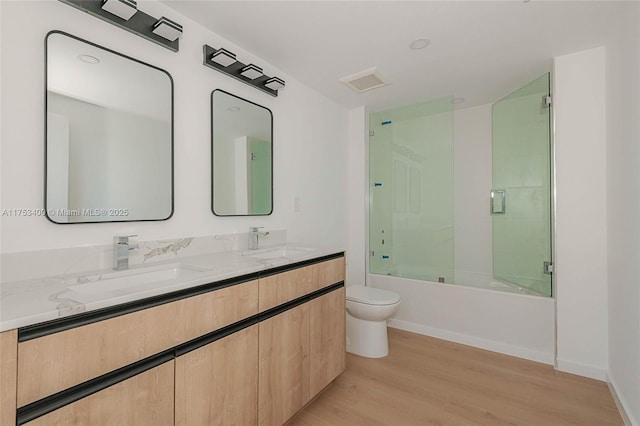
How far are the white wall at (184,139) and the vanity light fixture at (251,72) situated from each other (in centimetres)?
9

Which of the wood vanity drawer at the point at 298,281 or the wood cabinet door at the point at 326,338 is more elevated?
the wood vanity drawer at the point at 298,281

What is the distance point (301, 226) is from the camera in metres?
2.61

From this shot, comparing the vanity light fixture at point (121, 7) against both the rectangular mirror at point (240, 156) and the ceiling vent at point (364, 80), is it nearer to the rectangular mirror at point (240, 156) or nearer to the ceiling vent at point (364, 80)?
the rectangular mirror at point (240, 156)

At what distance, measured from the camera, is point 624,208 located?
1777mm

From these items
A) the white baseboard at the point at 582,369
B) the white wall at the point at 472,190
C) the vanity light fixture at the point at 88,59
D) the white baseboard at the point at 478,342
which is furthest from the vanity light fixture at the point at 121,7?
the white baseboard at the point at 582,369

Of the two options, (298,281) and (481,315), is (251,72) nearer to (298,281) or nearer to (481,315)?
(298,281)

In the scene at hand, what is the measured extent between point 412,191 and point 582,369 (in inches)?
79.2

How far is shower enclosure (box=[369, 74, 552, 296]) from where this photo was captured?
2.80 metres

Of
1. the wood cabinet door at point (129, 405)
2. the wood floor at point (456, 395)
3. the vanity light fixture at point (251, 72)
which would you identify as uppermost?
the vanity light fixture at point (251, 72)

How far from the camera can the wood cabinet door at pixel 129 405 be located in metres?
0.82

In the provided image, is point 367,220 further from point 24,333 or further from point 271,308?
point 24,333

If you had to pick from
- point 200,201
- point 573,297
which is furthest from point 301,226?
point 573,297

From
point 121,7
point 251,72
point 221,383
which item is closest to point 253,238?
point 221,383

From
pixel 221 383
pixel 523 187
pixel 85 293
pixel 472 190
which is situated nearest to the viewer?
pixel 85 293
